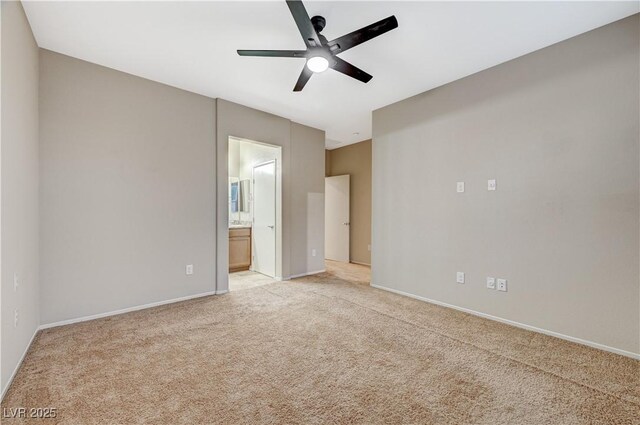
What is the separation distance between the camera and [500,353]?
88.3 inches

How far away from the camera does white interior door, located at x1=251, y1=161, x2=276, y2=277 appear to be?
15.4 feet

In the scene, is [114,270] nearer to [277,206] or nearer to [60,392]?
[60,392]

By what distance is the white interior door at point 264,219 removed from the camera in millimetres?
4703

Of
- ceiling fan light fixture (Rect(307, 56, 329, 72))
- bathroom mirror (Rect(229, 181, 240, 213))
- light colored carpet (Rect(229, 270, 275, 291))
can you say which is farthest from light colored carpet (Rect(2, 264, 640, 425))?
bathroom mirror (Rect(229, 181, 240, 213))

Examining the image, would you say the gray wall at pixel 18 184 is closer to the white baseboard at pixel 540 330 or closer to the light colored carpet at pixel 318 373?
the light colored carpet at pixel 318 373

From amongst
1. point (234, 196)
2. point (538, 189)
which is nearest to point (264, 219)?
point (234, 196)

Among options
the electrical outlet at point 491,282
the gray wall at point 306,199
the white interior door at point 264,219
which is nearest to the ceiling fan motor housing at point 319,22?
the gray wall at point 306,199

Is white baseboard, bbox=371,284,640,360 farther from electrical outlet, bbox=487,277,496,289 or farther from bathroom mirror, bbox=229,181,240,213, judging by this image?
bathroom mirror, bbox=229,181,240,213

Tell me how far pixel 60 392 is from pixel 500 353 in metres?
3.08

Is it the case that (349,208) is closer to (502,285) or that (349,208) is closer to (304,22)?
(502,285)

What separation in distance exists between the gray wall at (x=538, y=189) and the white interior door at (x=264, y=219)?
7.07 ft

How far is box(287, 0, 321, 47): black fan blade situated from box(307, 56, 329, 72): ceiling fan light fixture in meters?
0.12

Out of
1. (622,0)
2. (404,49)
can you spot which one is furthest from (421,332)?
(622,0)

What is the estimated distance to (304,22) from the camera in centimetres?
181
